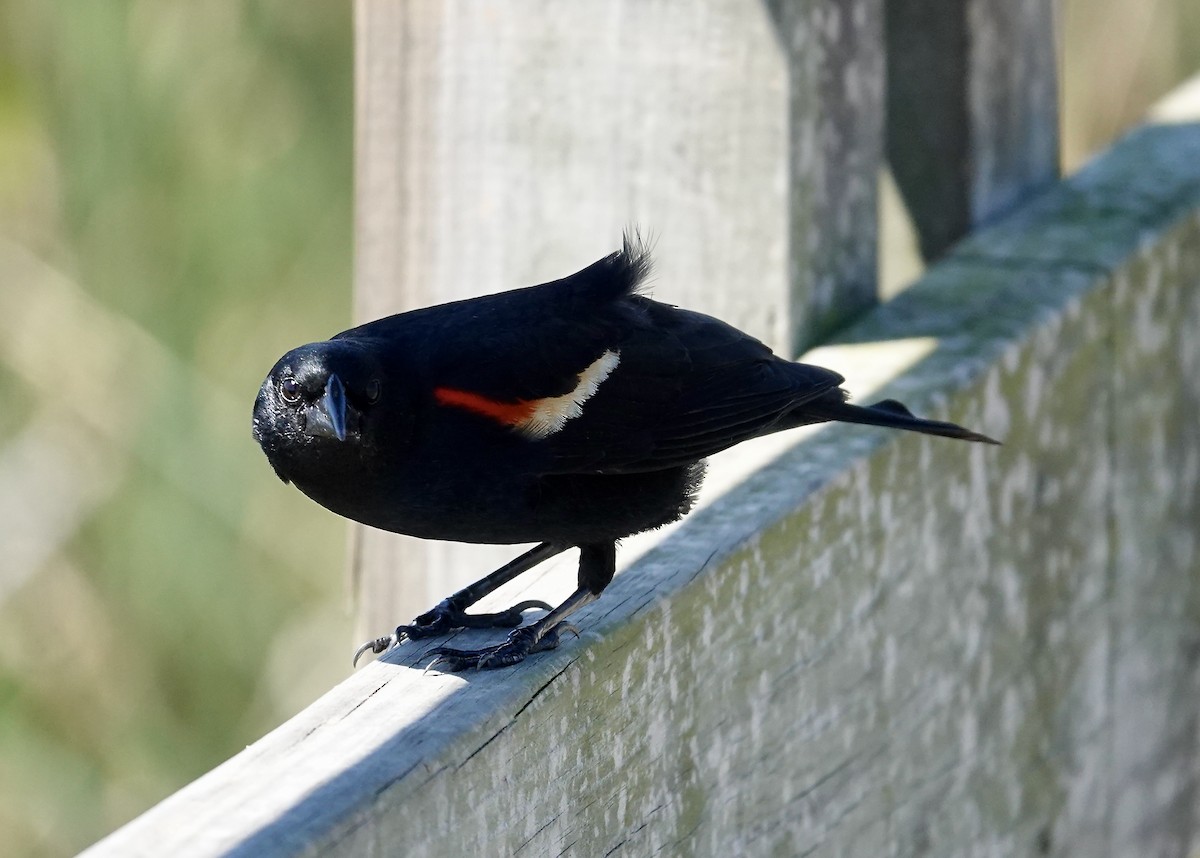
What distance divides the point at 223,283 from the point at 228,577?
65cm

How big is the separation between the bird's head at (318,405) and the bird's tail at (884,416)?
66 centimetres

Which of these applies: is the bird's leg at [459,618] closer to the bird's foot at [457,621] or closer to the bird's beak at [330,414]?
the bird's foot at [457,621]

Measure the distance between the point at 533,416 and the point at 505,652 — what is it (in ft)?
1.37

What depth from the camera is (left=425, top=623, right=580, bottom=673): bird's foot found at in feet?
5.50

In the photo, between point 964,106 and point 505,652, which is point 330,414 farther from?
point 964,106

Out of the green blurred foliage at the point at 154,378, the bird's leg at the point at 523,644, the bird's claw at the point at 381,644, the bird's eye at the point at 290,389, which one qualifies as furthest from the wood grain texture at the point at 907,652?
the green blurred foliage at the point at 154,378

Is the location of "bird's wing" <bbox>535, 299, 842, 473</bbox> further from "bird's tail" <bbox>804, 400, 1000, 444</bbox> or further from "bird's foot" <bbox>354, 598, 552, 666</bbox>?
"bird's foot" <bbox>354, 598, 552, 666</bbox>

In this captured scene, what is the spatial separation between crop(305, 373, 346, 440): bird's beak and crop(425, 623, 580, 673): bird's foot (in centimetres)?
29

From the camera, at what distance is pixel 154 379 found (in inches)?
132


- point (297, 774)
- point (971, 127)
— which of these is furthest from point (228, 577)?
point (297, 774)

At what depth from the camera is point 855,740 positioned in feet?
7.27

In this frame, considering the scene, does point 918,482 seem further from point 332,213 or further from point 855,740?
point 332,213

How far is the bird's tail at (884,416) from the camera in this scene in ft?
7.25

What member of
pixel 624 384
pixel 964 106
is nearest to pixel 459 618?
pixel 624 384
